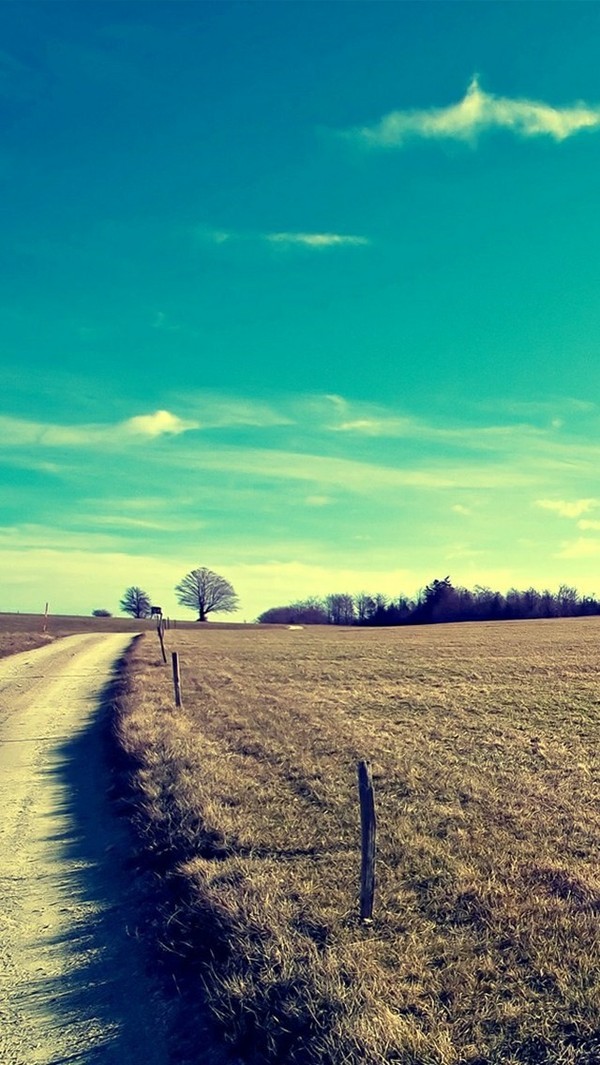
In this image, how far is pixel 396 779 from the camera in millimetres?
11266

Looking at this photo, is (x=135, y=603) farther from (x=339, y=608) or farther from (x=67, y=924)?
(x=67, y=924)

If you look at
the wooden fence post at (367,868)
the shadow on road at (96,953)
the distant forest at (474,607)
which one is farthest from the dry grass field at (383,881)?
the distant forest at (474,607)

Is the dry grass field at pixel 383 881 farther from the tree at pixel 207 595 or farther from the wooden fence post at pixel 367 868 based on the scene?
the tree at pixel 207 595

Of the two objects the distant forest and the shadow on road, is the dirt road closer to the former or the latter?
the shadow on road

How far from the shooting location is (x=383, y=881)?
7.03 m

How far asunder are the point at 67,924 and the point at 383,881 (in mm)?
2940

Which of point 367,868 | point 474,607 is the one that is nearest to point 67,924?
point 367,868

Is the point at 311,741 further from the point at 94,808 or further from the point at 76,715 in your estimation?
the point at 76,715

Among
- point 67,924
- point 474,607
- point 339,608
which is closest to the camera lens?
point 67,924

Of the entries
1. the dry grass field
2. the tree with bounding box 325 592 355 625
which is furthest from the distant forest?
the dry grass field

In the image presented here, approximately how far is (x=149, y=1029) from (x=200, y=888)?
176 cm

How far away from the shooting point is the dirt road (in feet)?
16.2

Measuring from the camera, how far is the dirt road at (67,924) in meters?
4.95

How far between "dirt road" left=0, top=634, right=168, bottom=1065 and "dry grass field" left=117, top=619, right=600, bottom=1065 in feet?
1.39
